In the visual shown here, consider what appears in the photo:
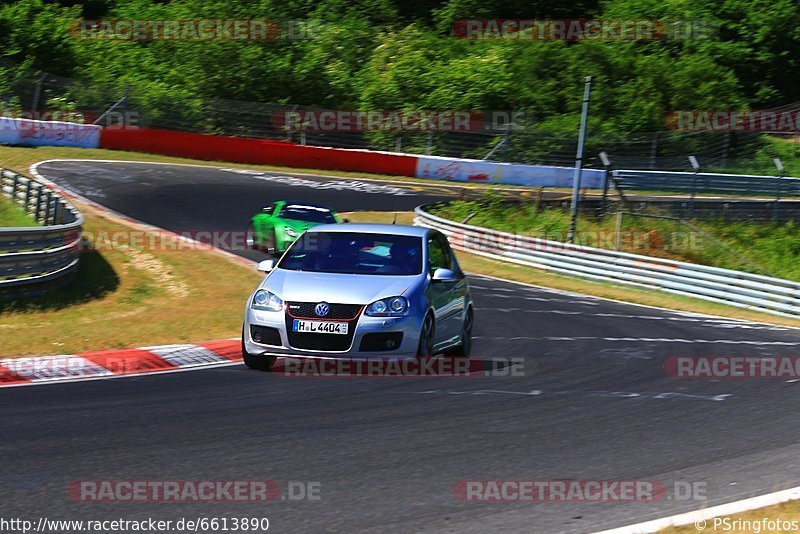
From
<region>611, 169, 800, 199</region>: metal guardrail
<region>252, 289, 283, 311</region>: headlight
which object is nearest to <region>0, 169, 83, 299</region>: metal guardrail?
<region>252, 289, 283, 311</region>: headlight

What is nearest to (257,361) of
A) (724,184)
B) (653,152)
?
(724,184)

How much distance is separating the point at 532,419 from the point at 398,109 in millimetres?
41527

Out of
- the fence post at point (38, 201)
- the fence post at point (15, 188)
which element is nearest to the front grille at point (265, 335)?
the fence post at point (38, 201)

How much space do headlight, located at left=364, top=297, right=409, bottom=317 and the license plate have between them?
272 mm

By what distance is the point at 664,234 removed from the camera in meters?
28.9

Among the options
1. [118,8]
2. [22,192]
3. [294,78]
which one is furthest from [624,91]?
[22,192]

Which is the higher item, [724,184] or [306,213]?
[306,213]

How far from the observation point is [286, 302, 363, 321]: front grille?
9.45m

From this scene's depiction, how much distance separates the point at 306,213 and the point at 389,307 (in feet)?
38.6

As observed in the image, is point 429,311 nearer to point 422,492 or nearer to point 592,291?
point 422,492

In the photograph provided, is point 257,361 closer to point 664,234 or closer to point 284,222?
point 284,222

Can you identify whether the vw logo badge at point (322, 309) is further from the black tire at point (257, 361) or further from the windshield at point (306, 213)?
the windshield at point (306, 213)

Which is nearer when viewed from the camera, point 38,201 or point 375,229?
point 375,229

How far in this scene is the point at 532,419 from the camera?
8.23 metres
